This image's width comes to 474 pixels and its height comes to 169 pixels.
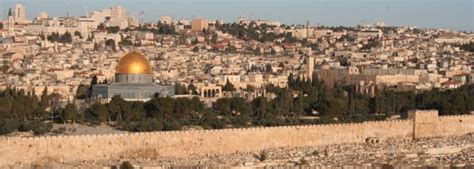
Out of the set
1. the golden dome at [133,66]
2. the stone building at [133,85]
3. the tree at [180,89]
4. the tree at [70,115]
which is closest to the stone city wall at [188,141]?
the tree at [70,115]

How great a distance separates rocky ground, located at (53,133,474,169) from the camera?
25750 mm

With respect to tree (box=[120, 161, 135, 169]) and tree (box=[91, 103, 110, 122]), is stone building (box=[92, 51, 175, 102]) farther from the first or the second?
tree (box=[120, 161, 135, 169])

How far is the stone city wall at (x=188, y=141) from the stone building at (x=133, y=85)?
1145 centimetres

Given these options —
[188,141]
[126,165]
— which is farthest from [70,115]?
[126,165]

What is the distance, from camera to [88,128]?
1337 inches

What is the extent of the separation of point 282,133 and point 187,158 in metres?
3.29

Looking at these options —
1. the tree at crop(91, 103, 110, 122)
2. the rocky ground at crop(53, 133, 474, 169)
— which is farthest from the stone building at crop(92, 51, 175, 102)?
the rocky ground at crop(53, 133, 474, 169)

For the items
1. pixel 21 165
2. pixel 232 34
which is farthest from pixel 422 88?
pixel 232 34

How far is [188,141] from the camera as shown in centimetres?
2830

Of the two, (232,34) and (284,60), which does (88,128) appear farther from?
(232,34)

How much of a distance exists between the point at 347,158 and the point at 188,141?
387 centimetres

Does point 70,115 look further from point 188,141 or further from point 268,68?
point 268,68

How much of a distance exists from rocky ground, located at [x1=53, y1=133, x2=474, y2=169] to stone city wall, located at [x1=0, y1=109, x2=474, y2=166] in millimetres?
550

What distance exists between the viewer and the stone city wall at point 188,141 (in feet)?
86.3
